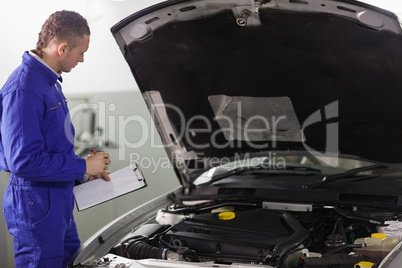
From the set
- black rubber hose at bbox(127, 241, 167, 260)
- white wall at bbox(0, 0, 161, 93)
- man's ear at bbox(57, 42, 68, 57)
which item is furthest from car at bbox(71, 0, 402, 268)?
white wall at bbox(0, 0, 161, 93)

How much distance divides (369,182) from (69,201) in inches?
62.2

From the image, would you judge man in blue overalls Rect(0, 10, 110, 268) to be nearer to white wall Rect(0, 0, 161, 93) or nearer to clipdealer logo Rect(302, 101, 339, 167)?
clipdealer logo Rect(302, 101, 339, 167)

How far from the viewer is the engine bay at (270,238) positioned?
2051 mm

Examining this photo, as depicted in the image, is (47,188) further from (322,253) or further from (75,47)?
(322,253)

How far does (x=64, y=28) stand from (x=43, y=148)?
56cm

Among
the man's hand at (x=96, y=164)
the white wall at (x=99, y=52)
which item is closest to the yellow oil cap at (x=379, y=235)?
the man's hand at (x=96, y=164)

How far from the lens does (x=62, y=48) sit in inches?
86.0

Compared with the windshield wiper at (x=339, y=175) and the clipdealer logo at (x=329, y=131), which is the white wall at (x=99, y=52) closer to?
the clipdealer logo at (x=329, y=131)

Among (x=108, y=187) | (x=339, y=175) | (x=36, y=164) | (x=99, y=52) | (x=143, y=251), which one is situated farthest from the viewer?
(x=99, y=52)

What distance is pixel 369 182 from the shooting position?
101 inches

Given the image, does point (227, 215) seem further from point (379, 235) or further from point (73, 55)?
point (73, 55)

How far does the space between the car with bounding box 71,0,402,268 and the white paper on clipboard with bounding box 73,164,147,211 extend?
19 centimetres

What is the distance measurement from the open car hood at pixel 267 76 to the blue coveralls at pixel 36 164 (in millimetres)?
513

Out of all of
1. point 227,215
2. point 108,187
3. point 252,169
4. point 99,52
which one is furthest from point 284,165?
point 99,52
